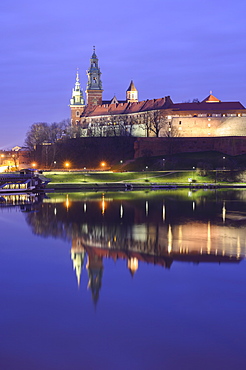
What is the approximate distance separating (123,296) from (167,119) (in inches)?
2831

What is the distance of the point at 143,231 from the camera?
24219mm

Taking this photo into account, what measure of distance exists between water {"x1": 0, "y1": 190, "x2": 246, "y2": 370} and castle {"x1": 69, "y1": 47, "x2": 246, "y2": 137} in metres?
57.1

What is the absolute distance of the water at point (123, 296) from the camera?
979 centimetres

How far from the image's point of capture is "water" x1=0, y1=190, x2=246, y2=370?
32.1 ft

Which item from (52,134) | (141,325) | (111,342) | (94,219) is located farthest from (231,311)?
(52,134)

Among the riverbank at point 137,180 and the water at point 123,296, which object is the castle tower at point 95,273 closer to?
the water at point 123,296

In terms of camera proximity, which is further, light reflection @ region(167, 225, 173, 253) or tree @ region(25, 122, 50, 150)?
tree @ region(25, 122, 50, 150)

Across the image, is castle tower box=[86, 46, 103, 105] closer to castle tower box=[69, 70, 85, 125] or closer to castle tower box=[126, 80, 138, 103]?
castle tower box=[69, 70, 85, 125]

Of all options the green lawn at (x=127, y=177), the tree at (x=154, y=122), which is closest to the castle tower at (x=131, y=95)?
the tree at (x=154, y=122)

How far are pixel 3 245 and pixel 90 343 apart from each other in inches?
463

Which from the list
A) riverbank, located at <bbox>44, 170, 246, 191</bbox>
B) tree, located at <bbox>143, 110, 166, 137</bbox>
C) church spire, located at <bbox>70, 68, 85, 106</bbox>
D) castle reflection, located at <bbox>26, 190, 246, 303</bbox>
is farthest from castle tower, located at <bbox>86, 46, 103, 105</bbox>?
castle reflection, located at <bbox>26, 190, 246, 303</bbox>

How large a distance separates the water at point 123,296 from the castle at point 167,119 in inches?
2248

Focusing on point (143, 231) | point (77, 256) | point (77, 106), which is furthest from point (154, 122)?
point (77, 256)

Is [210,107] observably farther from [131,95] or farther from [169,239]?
[169,239]
